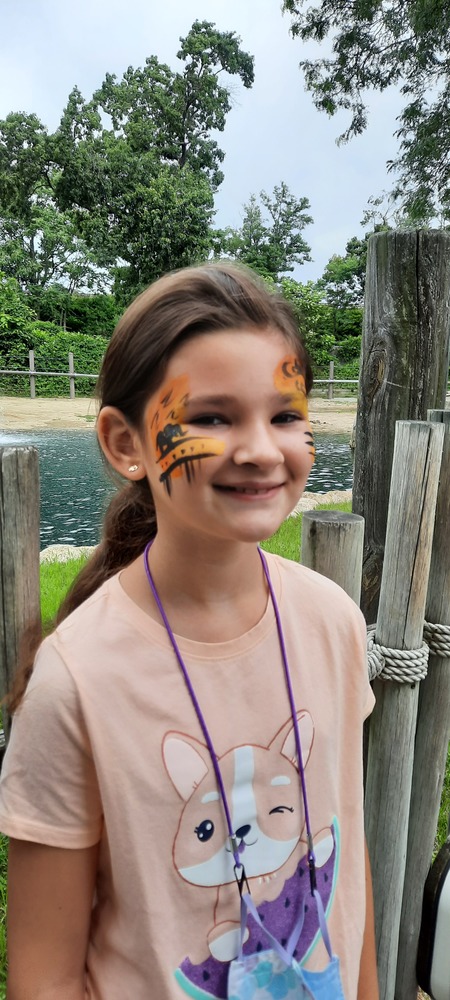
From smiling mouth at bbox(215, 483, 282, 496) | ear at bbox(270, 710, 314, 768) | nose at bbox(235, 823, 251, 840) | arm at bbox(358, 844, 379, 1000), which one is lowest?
arm at bbox(358, 844, 379, 1000)

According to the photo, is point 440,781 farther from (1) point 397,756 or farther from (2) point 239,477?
(2) point 239,477

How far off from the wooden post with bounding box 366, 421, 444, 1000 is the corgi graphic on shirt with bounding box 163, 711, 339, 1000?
0.48 metres

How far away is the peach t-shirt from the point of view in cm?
77

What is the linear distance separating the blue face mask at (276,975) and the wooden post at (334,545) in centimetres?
49

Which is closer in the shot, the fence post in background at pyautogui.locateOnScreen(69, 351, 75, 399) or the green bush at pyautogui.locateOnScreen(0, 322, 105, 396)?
the fence post in background at pyautogui.locateOnScreen(69, 351, 75, 399)

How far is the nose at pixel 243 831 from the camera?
831 mm

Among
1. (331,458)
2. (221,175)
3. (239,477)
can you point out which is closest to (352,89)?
(331,458)

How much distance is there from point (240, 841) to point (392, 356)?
1075 mm

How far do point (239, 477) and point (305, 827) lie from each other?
46 centimetres

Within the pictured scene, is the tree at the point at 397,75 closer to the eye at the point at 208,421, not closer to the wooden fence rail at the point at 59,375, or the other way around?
the wooden fence rail at the point at 59,375

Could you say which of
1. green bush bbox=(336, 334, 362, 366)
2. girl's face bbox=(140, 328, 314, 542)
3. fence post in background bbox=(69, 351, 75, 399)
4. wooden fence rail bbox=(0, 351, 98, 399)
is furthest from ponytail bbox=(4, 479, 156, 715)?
green bush bbox=(336, 334, 362, 366)

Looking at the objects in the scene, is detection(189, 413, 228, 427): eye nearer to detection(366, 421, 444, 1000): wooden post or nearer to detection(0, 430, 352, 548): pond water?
detection(366, 421, 444, 1000): wooden post

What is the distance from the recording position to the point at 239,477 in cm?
75

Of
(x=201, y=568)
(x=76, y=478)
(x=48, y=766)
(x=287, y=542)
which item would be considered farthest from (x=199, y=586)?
(x=76, y=478)
